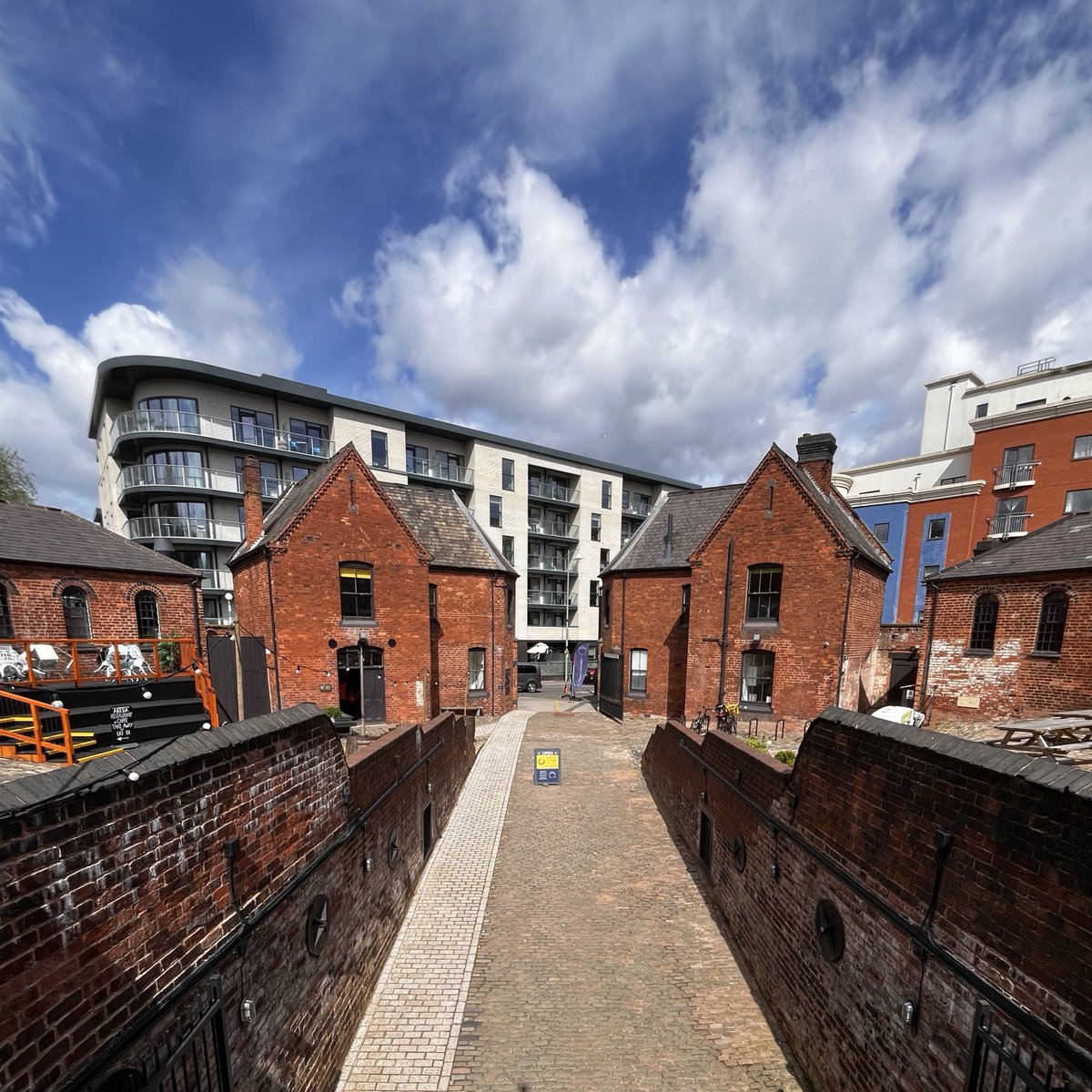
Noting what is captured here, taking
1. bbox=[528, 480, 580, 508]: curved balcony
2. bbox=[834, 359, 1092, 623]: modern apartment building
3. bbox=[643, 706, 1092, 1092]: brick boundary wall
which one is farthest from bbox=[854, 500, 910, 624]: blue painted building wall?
bbox=[643, 706, 1092, 1092]: brick boundary wall

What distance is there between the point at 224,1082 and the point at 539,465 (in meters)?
33.0

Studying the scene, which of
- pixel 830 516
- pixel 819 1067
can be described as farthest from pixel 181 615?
pixel 830 516

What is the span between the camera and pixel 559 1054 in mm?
5305

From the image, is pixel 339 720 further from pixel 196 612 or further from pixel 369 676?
pixel 196 612

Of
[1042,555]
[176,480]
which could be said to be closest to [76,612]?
[176,480]

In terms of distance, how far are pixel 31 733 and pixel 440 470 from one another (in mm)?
25239

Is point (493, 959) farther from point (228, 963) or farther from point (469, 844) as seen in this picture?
point (228, 963)

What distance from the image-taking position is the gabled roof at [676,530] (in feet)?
62.1

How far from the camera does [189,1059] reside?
3.20m

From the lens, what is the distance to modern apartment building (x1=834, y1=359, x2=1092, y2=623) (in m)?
23.8

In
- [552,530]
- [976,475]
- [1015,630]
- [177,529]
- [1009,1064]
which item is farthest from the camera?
[552,530]

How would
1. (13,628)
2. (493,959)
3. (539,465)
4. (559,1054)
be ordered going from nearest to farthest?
1. (559,1054)
2. (493,959)
3. (13,628)
4. (539,465)

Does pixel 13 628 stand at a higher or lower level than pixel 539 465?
lower

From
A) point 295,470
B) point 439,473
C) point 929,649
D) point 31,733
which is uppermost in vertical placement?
point 439,473
